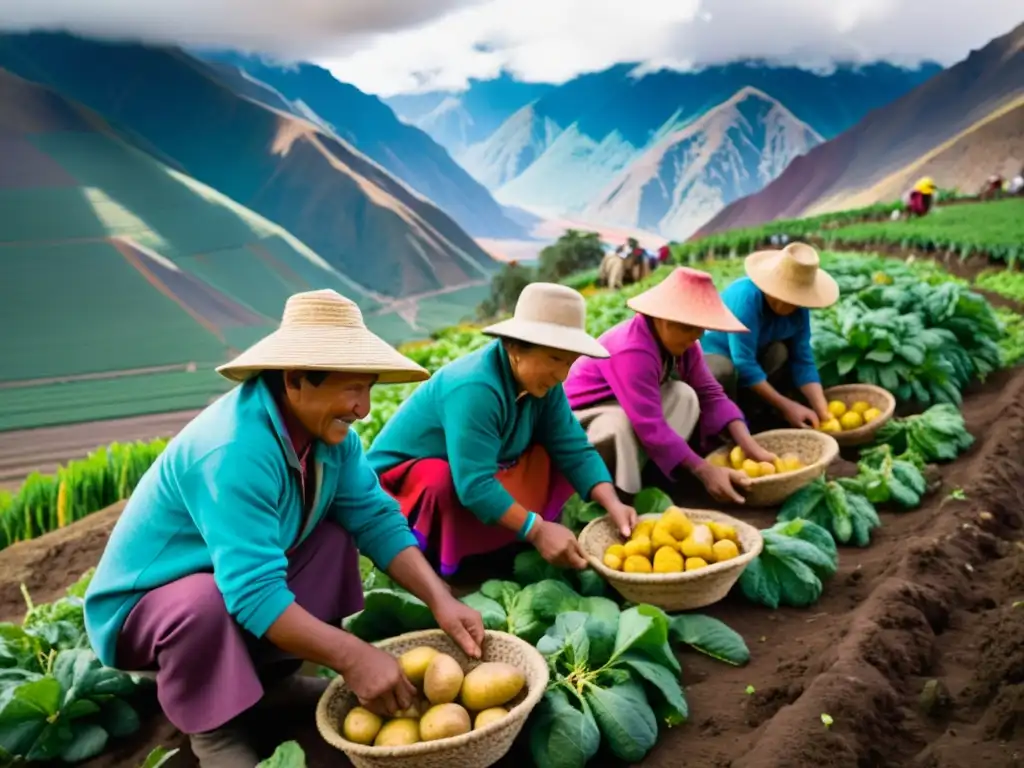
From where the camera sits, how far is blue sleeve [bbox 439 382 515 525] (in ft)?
8.43

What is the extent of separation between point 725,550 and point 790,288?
171 centimetres

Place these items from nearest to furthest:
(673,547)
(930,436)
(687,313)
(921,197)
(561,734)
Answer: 1. (561,734)
2. (673,547)
3. (687,313)
4. (930,436)
5. (921,197)

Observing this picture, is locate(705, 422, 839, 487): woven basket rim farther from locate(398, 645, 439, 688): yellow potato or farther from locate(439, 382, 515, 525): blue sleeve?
locate(398, 645, 439, 688): yellow potato

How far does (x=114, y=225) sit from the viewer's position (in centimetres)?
611

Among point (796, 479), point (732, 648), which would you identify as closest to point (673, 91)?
point (796, 479)

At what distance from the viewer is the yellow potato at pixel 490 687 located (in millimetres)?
1959

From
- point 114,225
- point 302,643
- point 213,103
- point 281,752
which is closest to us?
point 281,752

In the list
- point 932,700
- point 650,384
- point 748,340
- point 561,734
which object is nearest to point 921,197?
point 748,340

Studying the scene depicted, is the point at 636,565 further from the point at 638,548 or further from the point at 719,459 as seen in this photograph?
the point at 719,459

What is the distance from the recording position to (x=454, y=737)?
1761mm

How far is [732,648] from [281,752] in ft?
4.41


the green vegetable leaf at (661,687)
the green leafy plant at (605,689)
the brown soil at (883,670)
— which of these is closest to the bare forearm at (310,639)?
the brown soil at (883,670)

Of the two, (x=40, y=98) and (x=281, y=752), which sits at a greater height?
(x=40, y=98)

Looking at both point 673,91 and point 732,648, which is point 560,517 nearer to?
point 732,648
